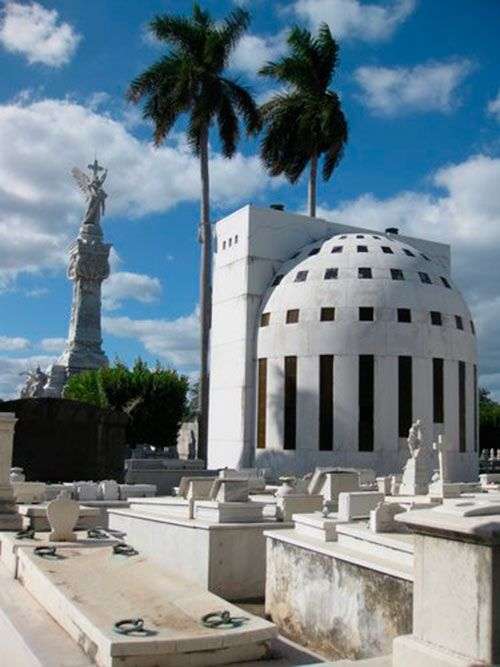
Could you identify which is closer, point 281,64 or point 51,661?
point 51,661

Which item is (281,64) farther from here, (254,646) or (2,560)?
(254,646)

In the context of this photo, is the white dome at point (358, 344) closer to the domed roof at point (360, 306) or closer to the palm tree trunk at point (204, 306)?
the domed roof at point (360, 306)

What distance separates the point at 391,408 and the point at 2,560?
77.4 ft

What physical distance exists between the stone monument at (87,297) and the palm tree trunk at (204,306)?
997 inches

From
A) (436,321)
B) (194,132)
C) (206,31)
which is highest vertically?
(206,31)

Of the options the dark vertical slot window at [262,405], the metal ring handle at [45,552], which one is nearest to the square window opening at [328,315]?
the dark vertical slot window at [262,405]

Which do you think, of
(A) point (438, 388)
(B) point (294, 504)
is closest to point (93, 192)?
(A) point (438, 388)

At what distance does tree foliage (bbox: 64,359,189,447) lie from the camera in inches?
1623

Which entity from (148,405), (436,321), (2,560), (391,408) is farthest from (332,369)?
(2,560)

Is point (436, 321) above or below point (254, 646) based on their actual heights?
above

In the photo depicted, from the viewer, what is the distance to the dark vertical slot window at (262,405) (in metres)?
35.3

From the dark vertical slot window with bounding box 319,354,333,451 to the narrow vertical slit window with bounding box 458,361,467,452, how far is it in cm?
681

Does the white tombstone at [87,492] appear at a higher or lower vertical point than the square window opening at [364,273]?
lower

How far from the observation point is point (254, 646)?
24.3 feet
